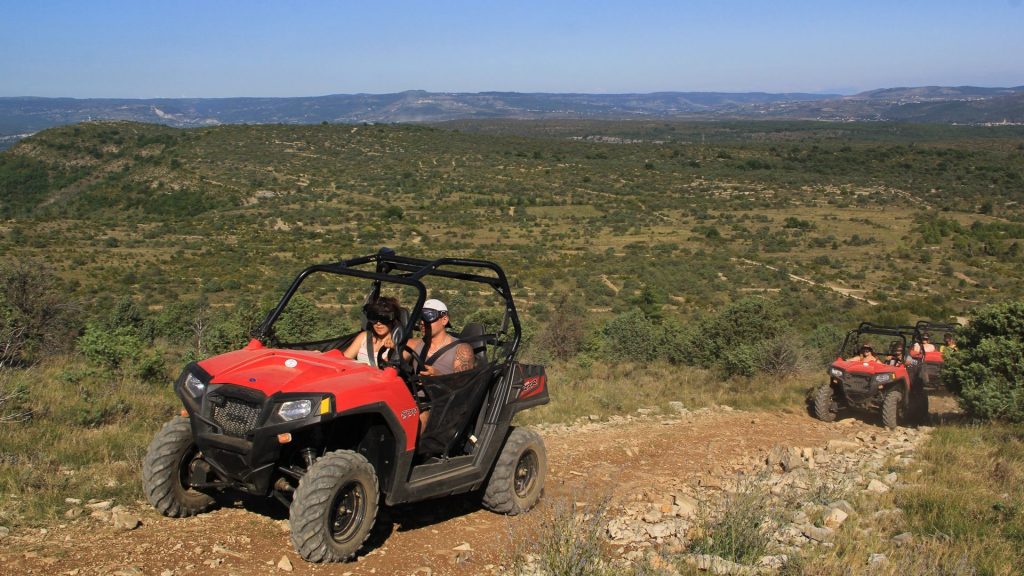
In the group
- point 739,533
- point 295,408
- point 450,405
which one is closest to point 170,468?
point 295,408

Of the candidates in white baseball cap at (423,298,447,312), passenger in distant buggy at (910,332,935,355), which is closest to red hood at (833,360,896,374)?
passenger in distant buggy at (910,332,935,355)

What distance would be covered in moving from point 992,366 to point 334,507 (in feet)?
37.8

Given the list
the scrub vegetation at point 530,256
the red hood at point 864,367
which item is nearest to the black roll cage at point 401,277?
the scrub vegetation at point 530,256

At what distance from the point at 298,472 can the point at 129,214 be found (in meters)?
64.9

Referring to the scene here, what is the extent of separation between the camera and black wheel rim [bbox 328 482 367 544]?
4621 millimetres

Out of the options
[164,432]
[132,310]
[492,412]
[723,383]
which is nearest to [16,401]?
[164,432]

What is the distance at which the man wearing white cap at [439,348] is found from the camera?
5.75 meters

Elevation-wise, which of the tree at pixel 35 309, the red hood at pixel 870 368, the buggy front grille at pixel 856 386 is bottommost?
the buggy front grille at pixel 856 386

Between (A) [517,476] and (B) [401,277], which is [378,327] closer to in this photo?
(B) [401,277]

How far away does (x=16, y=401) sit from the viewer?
22.9 feet

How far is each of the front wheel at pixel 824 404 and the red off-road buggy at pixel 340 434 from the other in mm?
7376

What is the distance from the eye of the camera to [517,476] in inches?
243

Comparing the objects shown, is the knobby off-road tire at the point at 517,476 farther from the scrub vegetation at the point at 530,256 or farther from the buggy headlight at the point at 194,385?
the scrub vegetation at the point at 530,256

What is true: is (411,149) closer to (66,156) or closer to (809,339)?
(66,156)
